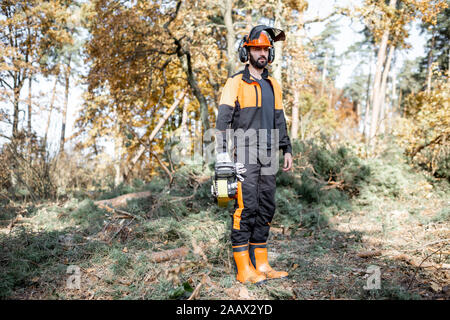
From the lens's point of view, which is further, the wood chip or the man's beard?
the wood chip

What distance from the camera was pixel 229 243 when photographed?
3.85 m

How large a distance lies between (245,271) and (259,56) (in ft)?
7.12

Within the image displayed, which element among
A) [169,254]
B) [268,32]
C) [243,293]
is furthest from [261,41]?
[169,254]

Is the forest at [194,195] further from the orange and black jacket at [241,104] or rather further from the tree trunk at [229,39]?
the orange and black jacket at [241,104]

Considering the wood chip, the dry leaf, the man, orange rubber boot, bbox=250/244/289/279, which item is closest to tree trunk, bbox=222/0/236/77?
the man

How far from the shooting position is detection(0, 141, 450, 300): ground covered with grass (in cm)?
289

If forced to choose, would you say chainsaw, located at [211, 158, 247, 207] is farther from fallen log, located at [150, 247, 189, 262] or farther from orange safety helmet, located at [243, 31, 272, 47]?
orange safety helmet, located at [243, 31, 272, 47]

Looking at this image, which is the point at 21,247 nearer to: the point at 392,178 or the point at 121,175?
the point at 392,178

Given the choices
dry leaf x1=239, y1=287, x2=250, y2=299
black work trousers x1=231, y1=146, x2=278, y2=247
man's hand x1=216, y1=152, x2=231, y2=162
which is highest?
man's hand x1=216, y1=152, x2=231, y2=162

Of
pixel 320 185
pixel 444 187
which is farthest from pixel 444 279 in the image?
pixel 444 187

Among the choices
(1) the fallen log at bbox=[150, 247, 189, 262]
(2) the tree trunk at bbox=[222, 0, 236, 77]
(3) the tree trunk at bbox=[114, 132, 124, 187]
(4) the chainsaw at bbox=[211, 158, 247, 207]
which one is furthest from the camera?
(3) the tree trunk at bbox=[114, 132, 124, 187]

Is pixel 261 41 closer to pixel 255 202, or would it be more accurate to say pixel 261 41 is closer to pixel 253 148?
pixel 253 148

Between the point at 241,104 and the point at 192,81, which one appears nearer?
the point at 241,104

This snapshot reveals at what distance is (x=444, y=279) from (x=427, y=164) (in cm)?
615
